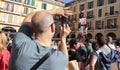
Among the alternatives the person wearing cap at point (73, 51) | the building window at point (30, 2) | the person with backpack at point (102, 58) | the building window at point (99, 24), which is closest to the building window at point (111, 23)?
the building window at point (99, 24)

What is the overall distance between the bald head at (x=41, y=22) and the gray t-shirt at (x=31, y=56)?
5.3 inches

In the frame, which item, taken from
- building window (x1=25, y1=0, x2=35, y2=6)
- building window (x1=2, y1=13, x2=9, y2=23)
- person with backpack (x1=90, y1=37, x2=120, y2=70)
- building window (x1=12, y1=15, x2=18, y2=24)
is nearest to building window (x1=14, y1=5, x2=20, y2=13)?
building window (x1=12, y1=15, x2=18, y2=24)

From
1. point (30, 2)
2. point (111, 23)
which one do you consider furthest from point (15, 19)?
point (111, 23)

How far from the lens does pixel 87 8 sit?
46500 millimetres

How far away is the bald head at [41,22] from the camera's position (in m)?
2.04

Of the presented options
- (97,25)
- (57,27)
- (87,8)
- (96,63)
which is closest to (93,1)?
(87,8)

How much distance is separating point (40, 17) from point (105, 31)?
39.8 m

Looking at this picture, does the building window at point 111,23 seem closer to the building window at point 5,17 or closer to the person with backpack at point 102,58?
the building window at point 5,17

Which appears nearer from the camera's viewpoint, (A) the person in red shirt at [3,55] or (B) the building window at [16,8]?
(A) the person in red shirt at [3,55]

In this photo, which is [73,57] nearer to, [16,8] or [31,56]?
[31,56]

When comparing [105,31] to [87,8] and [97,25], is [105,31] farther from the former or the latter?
[87,8]

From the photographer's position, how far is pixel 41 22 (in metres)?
2.04

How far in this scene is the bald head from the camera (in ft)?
6.68

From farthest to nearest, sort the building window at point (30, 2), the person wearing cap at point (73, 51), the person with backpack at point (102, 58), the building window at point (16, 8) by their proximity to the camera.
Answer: the building window at point (30, 2)
the building window at point (16, 8)
the person wearing cap at point (73, 51)
the person with backpack at point (102, 58)
